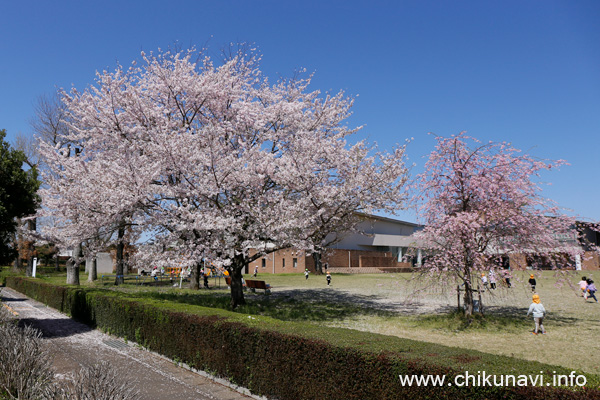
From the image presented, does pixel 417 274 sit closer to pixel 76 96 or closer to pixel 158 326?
pixel 158 326

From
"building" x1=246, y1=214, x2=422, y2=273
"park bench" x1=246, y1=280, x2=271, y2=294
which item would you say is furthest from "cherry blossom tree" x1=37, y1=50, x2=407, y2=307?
"building" x1=246, y1=214, x2=422, y2=273

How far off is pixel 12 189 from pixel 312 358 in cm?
1393

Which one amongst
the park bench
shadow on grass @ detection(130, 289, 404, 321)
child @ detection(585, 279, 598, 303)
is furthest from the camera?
the park bench

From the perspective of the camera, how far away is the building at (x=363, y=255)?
188 feet

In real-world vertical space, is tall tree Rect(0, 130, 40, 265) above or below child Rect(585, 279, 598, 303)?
above

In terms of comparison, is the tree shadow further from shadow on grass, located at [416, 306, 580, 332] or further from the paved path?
the paved path

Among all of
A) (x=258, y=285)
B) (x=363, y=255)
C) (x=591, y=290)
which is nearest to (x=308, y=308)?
(x=258, y=285)

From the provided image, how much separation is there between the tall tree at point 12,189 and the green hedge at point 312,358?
7089 mm

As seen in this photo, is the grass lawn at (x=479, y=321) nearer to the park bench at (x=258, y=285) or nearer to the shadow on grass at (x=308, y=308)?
the shadow on grass at (x=308, y=308)

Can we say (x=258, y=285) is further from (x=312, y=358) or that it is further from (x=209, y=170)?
(x=312, y=358)

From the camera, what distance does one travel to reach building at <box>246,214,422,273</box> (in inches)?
2254

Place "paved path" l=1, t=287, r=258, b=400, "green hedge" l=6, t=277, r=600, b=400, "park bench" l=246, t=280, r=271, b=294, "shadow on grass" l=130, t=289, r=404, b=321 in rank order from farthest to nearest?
"park bench" l=246, t=280, r=271, b=294, "shadow on grass" l=130, t=289, r=404, b=321, "paved path" l=1, t=287, r=258, b=400, "green hedge" l=6, t=277, r=600, b=400

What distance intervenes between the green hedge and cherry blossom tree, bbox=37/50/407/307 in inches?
187

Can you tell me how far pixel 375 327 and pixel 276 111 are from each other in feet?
31.5
